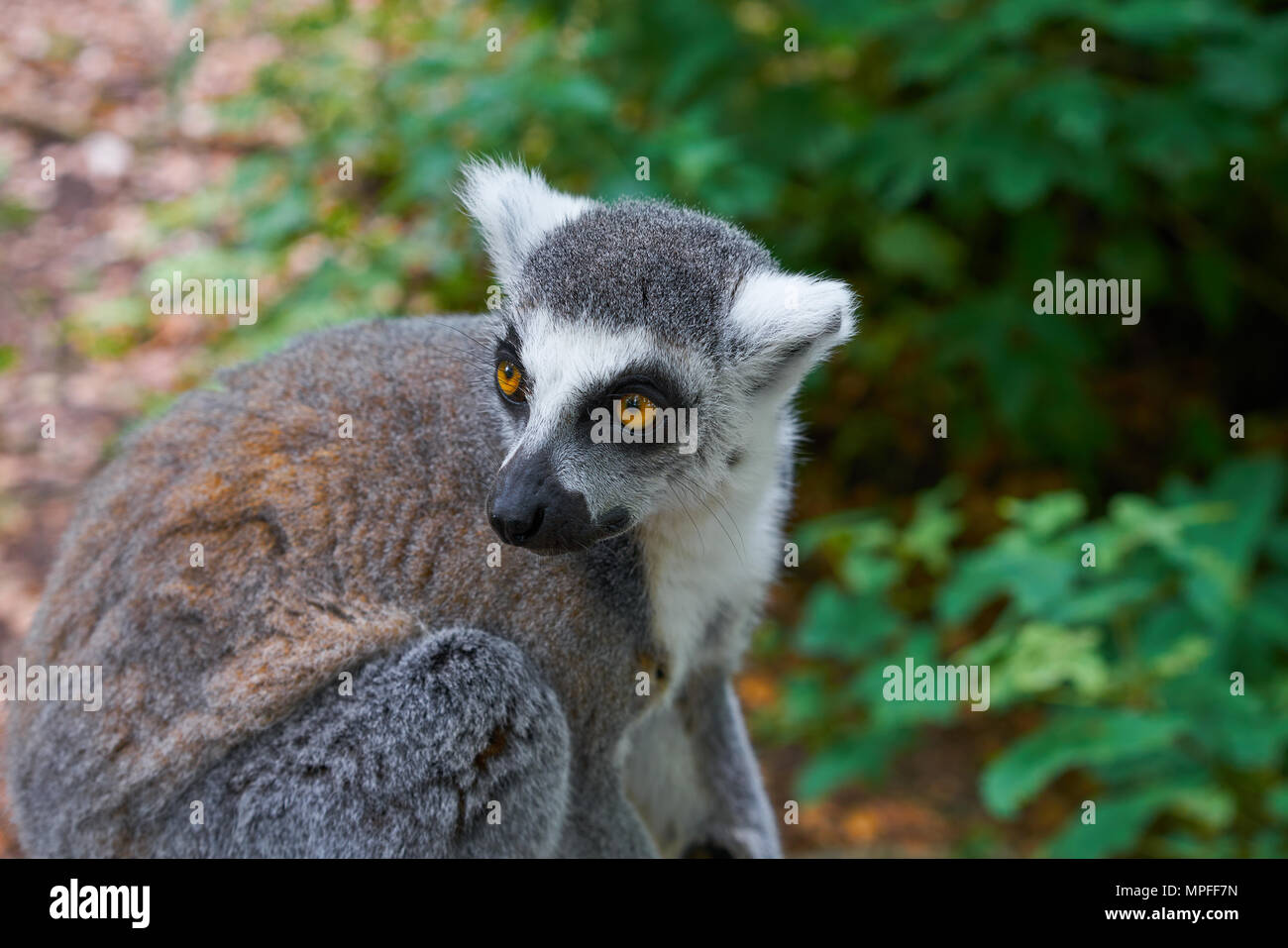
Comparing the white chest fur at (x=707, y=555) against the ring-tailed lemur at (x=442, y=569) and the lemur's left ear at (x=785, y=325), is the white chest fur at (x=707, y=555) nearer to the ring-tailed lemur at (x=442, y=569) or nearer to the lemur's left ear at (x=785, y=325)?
the ring-tailed lemur at (x=442, y=569)

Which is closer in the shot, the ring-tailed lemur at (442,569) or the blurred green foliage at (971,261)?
the ring-tailed lemur at (442,569)

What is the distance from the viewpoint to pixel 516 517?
2836 mm

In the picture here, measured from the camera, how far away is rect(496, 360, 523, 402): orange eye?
3.21m

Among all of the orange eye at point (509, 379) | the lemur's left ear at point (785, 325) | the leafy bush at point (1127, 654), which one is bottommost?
the leafy bush at point (1127, 654)

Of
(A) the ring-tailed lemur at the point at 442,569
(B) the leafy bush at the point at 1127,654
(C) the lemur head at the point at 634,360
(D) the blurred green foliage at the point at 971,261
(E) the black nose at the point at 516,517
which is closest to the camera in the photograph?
(E) the black nose at the point at 516,517

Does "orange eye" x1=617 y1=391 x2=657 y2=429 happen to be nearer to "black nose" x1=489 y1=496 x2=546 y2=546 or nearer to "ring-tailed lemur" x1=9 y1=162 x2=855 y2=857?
"ring-tailed lemur" x1=9 y1=162 x2=855 y2=857

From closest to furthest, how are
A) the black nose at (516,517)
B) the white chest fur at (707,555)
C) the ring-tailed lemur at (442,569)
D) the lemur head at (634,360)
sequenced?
the black nose at (516,517) → the lemur head at (634,360) → the ring-tailed lemur at (442,569) → the white chest fur at (707,555)

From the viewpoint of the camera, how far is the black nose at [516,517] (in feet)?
9.32

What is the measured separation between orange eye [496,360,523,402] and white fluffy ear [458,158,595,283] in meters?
0.38

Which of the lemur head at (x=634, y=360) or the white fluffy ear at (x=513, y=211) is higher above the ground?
the white fluffy ear at (x=513, y=211)

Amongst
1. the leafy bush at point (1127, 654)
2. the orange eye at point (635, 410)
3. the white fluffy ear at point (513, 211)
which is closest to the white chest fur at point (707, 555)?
the orange eye at point (635, 410)

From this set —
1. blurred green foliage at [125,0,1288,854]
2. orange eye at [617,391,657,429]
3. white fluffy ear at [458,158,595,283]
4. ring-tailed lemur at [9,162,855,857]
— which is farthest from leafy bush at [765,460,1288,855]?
white fluffy ear at [458,158,595,283]

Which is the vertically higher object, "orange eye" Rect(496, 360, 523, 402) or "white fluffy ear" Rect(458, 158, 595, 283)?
"white fluffy ear" Rect(458, 158, 595, 283)

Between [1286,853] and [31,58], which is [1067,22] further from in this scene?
[31,58]
